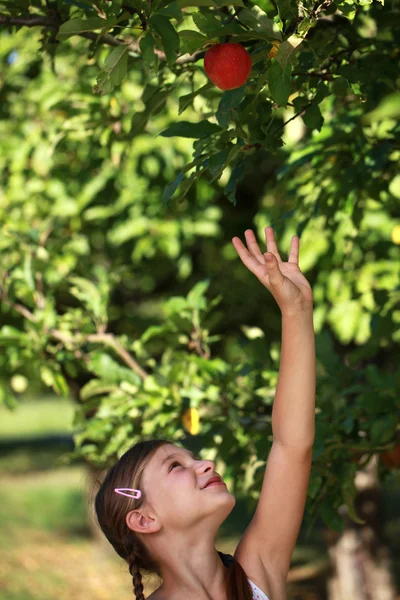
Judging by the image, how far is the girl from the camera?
1.70 metres

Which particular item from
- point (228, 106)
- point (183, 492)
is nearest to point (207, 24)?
point (228, 106)

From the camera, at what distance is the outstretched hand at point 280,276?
1.63 meters

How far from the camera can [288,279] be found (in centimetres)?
167

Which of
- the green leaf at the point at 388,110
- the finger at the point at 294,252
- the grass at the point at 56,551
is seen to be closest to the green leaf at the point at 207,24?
the finger at the point at 294,252

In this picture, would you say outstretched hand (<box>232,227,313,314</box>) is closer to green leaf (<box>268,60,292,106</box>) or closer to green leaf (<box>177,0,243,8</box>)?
green leaf (<box>268,60,292,106</box>)

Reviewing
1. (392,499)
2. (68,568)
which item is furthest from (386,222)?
(392,499)

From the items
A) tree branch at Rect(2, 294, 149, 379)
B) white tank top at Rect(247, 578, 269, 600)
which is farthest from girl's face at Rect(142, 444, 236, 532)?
tree branch at Rect(2, 294, 149, 379)

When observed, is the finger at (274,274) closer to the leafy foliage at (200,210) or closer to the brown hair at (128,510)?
the leafy foliage at (200,210)

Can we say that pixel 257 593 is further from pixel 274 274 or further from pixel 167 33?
pixel 167 33

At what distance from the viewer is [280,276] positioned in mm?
1626

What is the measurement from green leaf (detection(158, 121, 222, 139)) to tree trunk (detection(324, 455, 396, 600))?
349 centimetres

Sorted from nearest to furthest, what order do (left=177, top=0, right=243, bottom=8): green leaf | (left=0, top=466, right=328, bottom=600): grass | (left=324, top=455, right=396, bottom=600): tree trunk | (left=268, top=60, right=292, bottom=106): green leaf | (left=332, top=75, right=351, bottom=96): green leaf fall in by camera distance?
(left=177, top=0, right=243, bottom=8): green leaf → (left=268, top=60, right=292, bottom=106): green leaf → (left=332, top=75, right=351, bottom=96): green leaf → (left=324, top=455, right=396, bottom=600): tree trunk → (left=0, top=466, right=328, bottom=600): grass

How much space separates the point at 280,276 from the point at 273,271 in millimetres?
23

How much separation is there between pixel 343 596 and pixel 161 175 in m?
2.74
